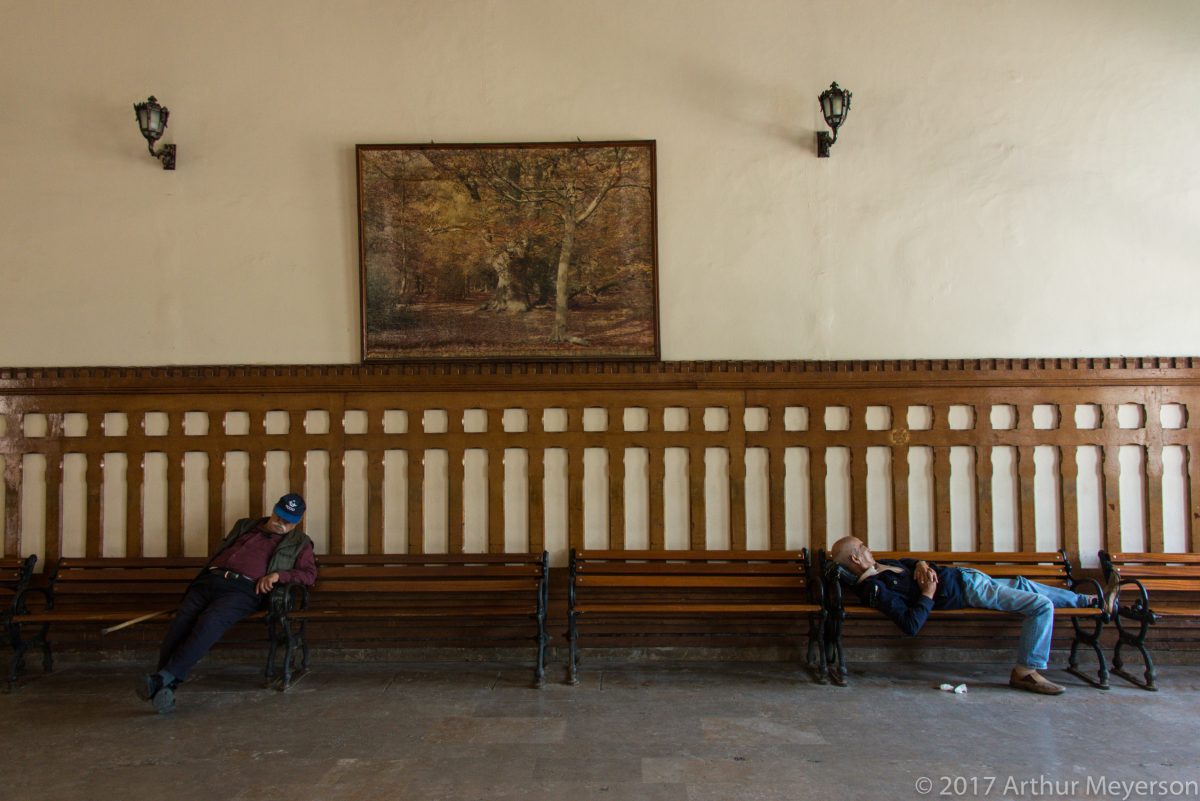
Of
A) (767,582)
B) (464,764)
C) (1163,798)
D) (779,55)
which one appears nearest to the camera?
(1163,798)

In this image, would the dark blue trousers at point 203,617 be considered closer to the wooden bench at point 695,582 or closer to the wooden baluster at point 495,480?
the wooden baluster at point 495,480

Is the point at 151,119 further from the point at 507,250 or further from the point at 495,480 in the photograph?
the point at 495,480

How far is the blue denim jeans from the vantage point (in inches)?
201

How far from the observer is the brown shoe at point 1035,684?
4992mm

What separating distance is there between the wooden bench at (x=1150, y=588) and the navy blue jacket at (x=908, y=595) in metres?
1.11

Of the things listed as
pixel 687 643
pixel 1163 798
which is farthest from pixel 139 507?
pixel 1163 798

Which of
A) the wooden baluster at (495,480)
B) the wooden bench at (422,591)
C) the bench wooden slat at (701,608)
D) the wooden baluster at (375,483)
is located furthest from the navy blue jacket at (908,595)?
the wooden baluster at (375,483)

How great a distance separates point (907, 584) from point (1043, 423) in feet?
5.69

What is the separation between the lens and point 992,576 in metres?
5.61

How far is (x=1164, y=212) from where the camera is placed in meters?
5.95

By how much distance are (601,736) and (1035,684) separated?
8.91 ft

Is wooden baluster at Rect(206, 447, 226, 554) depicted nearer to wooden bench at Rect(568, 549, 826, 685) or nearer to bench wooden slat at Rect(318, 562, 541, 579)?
bench wooden slat at Rect(318, 562, 541, 579)

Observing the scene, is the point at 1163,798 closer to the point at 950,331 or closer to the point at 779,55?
the point at 950,331

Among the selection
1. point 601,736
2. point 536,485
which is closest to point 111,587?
point 536,485
